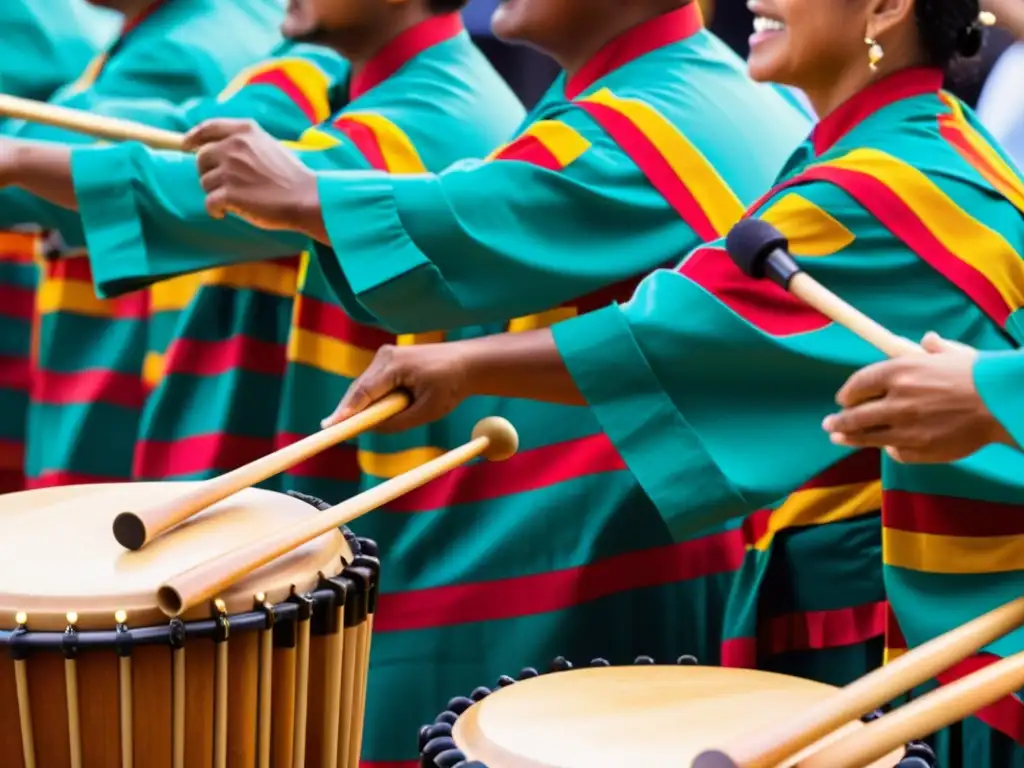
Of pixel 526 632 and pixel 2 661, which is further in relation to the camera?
pixel 526 632

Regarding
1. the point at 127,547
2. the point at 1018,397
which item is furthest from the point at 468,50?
the point at 1018,397

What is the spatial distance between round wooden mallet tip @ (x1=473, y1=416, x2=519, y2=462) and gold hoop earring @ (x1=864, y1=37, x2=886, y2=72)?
51 cm

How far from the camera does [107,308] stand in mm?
3062

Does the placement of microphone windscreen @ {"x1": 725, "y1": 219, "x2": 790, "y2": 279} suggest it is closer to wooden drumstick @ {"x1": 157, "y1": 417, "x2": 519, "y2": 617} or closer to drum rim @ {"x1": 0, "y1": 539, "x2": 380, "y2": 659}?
wooden drumstick @ {"x1": 157, "y1": 417, "x2": 519, "y2": 617}

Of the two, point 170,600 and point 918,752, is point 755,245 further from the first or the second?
point 170,600

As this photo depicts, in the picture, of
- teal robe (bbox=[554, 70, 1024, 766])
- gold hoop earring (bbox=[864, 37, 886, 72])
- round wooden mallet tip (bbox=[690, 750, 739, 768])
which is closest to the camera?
round wooden mallet tip (bbox=[690, 750, 739, 768])

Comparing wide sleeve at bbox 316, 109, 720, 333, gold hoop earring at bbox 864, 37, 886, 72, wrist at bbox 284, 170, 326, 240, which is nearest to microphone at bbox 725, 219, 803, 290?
gold hoop earring at bbox 864, 37, 886, 72

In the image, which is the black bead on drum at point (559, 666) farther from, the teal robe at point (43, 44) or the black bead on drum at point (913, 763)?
the teal robe at point (43, 44)

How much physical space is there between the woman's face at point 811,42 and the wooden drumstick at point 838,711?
2.42 feet

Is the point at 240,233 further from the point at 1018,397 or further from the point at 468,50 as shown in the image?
the point at 1018,397

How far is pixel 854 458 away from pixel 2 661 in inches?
35.5

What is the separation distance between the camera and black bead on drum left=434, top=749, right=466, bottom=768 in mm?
1381

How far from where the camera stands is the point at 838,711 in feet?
4.01

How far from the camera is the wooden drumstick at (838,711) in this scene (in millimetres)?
1206
